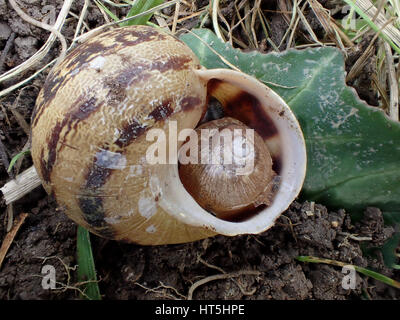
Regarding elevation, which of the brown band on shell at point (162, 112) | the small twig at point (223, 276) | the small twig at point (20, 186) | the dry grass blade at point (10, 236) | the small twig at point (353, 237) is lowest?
the small twig at point (353, 237)

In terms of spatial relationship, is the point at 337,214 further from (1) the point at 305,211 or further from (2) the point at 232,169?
(2) the point at 232,169

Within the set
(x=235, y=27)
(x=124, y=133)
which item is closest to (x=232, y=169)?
(x=124, y=133)

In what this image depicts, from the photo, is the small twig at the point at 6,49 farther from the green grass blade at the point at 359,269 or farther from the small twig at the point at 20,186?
the green grass blade at the point at 359,269

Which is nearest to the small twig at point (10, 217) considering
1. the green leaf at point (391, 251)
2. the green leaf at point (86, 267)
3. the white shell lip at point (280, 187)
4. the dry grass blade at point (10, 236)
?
the dry grass blade at point (10, 236)

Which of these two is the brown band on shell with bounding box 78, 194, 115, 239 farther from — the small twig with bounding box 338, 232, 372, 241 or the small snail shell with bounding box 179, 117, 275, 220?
the small twig with bounding box 338, 232, 372, 241

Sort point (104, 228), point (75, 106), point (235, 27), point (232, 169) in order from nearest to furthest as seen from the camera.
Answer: point (75, 106)
point (104, 228)
point (232, 169)
point (235, 27)
